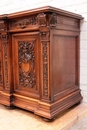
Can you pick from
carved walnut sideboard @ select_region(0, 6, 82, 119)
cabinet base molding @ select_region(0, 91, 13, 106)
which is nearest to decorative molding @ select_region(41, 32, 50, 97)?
carved walnut sideboard @ select_region(0, 6, 82, 119)

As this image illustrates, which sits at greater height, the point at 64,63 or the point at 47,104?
the point at 64,63

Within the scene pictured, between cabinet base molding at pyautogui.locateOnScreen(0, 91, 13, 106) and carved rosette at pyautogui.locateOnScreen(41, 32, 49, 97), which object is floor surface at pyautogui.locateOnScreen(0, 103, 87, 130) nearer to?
cabinet base molding at pyautogui.locateOnScreen(0, 91, 13, 106)

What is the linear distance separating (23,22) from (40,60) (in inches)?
11.9

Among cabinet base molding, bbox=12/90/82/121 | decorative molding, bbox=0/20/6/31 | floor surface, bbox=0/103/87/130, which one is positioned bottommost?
floor surface, bbox=0/103/87/130

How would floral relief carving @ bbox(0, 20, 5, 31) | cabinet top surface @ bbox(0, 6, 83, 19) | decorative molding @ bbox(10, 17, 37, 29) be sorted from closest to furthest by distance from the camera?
1. cabinet top surface @ bbox(0, 6, 83, 19)
2. decorative molding @ bbox(10, 17, 37, 29)
3. floral relief carving @ bbox(0, 20, 5, 31)

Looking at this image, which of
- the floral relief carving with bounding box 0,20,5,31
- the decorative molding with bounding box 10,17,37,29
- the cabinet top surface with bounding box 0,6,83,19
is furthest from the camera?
the floral relief carving with bounding box 0,20,5,31

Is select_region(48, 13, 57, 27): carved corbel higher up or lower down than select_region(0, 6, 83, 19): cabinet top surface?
lower down

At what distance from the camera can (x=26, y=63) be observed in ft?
4.03

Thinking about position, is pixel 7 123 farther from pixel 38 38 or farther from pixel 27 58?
pixel 38 38

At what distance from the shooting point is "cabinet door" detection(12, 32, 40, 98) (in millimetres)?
1175

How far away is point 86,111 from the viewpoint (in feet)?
4.39

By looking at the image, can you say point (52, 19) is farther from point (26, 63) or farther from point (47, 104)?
point (47, 104)

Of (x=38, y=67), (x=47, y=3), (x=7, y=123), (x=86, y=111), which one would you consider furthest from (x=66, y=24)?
(x=7, y=123)

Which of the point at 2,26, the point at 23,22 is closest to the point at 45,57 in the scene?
the point at 23,22
